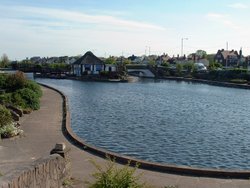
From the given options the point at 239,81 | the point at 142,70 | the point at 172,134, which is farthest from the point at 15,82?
the point at 142,70

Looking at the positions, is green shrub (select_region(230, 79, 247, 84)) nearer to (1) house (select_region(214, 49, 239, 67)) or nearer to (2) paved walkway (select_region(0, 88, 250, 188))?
(1) house (select_region(214, 49, 239, 67))

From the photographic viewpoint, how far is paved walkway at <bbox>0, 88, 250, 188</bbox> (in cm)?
1337

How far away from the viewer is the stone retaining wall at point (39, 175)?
7.30 metres

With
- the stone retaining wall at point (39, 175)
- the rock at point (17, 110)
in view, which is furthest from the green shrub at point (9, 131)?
the stone retaining wall at point (39, 175)

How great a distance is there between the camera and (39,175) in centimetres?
873

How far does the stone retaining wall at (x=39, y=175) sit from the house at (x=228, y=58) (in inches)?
5778

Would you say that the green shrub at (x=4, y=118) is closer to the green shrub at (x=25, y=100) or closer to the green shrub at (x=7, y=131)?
the green shrub at (x=7, y=131)

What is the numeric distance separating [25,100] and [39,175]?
24772 millimetres

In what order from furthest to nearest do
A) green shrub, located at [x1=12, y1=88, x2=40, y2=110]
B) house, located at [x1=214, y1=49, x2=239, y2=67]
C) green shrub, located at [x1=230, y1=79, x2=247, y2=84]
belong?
1. house, located at [x1=214, y1=49, x2=239, y2=67]
2. green shrub, located at [x1=230, y1=79, x2=247, y2=84]
3. green shrub, located at [x1=12, y1=88, x2=40, y2=110]

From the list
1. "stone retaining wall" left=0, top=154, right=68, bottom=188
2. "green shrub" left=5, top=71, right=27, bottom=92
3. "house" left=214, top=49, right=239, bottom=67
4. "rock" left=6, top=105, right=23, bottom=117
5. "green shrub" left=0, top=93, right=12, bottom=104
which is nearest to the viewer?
"stone retaining wall" left=0, top=154, right=68, bottom=188

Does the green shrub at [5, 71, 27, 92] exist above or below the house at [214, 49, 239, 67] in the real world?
below

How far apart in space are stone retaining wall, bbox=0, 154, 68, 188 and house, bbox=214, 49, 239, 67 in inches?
5778

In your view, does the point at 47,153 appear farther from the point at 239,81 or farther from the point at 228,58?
the point at 228,58

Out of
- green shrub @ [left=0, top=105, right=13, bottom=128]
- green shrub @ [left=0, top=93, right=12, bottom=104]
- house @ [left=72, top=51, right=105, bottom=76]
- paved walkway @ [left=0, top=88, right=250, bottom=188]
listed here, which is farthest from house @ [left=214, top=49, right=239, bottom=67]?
green shrub @ [left=0, top=105, right=13, bottom=128]
